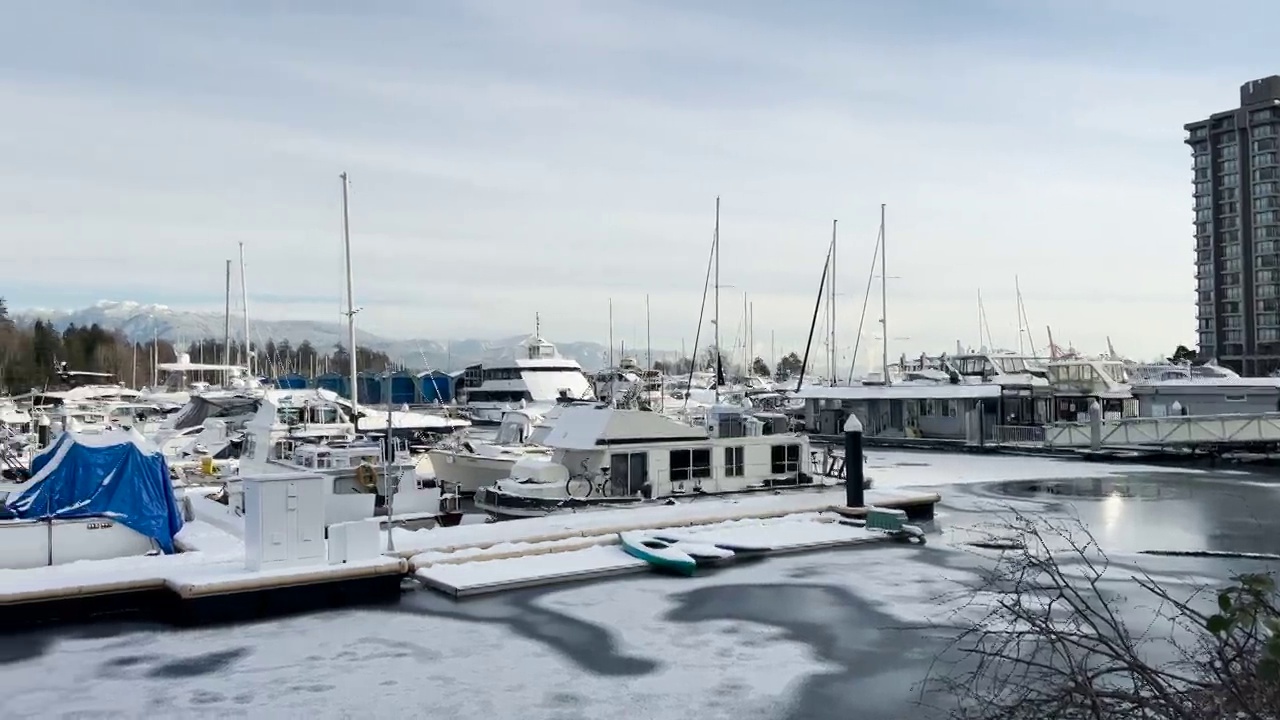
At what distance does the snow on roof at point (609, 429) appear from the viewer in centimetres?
2603

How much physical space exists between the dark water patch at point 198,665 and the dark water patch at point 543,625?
9.40ft

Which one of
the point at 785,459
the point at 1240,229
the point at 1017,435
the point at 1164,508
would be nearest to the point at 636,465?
the point at 785,459

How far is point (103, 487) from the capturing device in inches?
728

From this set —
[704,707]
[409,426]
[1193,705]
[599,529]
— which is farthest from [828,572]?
[409,426]

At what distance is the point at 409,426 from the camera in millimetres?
35312

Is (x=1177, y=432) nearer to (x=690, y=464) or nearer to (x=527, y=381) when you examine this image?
(x=690, y=464)

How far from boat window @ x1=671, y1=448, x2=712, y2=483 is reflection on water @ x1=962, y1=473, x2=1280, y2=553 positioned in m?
6.16

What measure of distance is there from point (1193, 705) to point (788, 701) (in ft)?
23.6

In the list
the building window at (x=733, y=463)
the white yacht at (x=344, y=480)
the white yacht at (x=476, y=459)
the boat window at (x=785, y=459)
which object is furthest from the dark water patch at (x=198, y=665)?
the boat window at (x=785, y=459)

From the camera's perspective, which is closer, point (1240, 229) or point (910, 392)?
point (910, 392)

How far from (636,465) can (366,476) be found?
6611mm

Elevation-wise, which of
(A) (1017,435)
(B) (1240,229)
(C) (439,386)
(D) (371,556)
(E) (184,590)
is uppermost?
(B) (1240,229)

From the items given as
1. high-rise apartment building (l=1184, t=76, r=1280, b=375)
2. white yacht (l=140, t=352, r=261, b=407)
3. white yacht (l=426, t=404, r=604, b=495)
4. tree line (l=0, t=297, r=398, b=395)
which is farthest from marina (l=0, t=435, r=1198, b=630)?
high-rise apartment building (l=1184, t=76, r=1280, b=375)

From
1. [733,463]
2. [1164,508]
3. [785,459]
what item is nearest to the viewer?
[1164,508]
